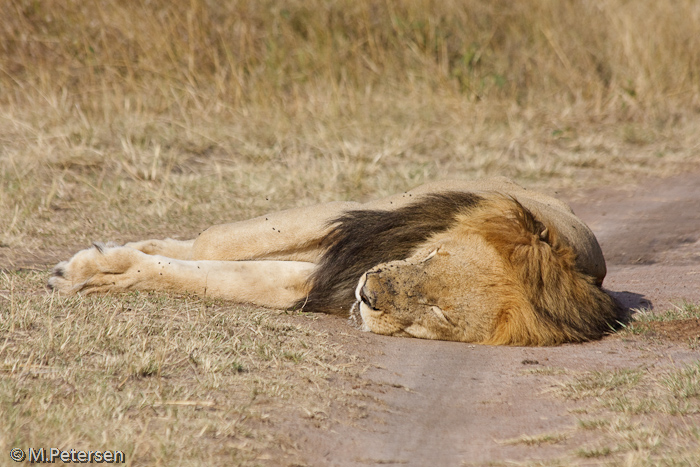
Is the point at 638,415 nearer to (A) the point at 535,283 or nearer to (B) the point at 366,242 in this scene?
(A) the point at 535,283

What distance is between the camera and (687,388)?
2.49 m

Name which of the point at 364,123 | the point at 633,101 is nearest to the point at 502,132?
the point at 364,123

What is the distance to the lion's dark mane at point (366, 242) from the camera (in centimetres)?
324

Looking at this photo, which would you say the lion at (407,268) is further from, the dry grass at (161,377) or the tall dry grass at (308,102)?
the tall dry grass at (308,102)

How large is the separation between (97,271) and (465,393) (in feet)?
5.30

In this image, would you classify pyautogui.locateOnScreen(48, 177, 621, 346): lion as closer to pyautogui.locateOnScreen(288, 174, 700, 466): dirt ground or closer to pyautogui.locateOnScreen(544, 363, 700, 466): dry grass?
pyautogui.locateOnScreen(288, 174, 700, 466): dirt ground

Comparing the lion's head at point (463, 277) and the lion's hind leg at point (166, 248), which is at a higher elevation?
the lion's head at point (463, 277)

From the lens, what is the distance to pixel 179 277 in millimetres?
3295

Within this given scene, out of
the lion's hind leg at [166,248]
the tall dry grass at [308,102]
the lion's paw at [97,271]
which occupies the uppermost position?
the lion's paw at [97,271]

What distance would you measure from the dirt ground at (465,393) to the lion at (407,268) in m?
0.10

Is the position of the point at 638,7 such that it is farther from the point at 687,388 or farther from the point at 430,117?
the point at 687,388

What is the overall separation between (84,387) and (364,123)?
5.28 meters

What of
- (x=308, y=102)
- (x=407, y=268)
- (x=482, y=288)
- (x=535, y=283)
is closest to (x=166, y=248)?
(x=407, y=268)

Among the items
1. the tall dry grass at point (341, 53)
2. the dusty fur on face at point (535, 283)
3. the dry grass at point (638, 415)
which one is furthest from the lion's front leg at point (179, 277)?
the tall dry grass at point (341, 53)
